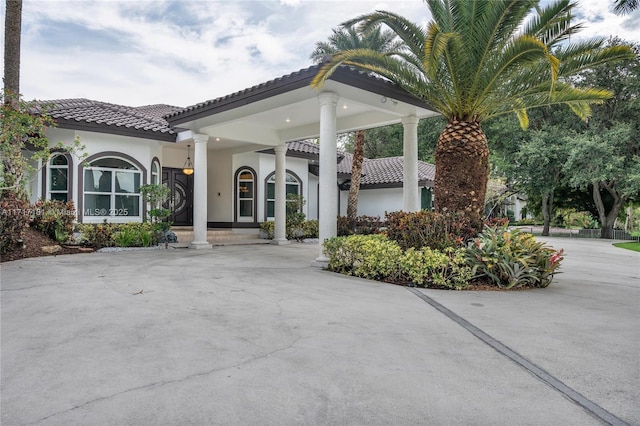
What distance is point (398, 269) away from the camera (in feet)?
24.7

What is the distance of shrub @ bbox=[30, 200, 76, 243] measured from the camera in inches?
437

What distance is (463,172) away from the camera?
845 cm

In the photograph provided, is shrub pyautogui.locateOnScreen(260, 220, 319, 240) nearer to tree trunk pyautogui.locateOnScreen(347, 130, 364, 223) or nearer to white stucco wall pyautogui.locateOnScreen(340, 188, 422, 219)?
tree trunk pyautogui.locateOnScreen(347, 130, 364, 223)

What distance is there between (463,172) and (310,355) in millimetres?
6225

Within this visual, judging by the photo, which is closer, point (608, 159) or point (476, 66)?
point (476, 66)

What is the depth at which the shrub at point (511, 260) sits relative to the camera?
699cm

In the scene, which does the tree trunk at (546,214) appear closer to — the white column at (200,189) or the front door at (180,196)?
the front door at (180,196)

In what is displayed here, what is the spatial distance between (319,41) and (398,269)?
14.9 m

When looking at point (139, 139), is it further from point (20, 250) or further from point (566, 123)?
point (566, 123)

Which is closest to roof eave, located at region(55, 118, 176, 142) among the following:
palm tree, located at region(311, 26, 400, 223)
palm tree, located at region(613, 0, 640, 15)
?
palm tree, located at region(311, 26, 400, 223)

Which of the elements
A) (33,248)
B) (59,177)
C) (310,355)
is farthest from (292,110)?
(310,355)

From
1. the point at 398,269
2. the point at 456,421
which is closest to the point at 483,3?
the point at 398,269

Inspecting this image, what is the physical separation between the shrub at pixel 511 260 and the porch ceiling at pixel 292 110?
169 inches

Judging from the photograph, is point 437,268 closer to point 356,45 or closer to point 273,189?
point 273,189
